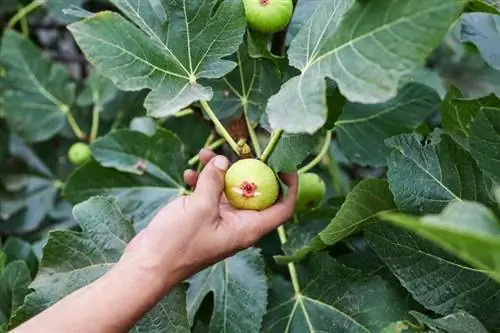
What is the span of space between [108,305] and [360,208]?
0.25 meters

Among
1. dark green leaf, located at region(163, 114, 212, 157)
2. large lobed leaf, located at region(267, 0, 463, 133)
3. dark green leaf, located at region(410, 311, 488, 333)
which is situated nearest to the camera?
large lobed leaf, located at region(267, 0, 463, 133)

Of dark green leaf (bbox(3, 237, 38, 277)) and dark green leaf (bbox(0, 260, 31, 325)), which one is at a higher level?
dark green leaf (bbox(0, 260, 31, 325))

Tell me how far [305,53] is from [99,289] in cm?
26

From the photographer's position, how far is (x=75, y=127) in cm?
117

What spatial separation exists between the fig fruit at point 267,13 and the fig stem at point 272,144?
0.11 m

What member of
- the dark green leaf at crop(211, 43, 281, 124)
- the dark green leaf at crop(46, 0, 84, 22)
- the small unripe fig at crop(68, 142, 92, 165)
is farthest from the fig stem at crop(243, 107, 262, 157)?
the dark green leaf at crop(46, 0, 84, 22)

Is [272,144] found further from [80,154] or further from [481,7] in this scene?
[80,154]

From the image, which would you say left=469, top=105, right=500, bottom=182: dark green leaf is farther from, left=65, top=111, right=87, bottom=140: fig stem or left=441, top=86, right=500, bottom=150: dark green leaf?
left=65, top=111, right=87, bottom=140: fig stem

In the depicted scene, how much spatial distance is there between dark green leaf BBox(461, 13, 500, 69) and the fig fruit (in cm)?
21

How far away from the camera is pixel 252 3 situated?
0.70 m

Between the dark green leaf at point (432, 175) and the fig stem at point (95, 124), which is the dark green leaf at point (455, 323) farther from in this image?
the fig stem at point (95, 124)

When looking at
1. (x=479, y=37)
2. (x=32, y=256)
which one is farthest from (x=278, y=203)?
(x=32, y=256)

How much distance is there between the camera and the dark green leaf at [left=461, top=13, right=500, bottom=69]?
0.77 meters

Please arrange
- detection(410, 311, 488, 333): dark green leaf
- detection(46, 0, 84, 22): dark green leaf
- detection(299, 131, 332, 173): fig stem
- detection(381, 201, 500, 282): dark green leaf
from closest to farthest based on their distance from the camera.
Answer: detection(381, 201, 500, 282): dark green leaf < detection(410, 311, 488, 333): dark green leaf < detection(299, 131, 332, 173): fig stem < detection(46, 0, 84, 22): dark green leaf
